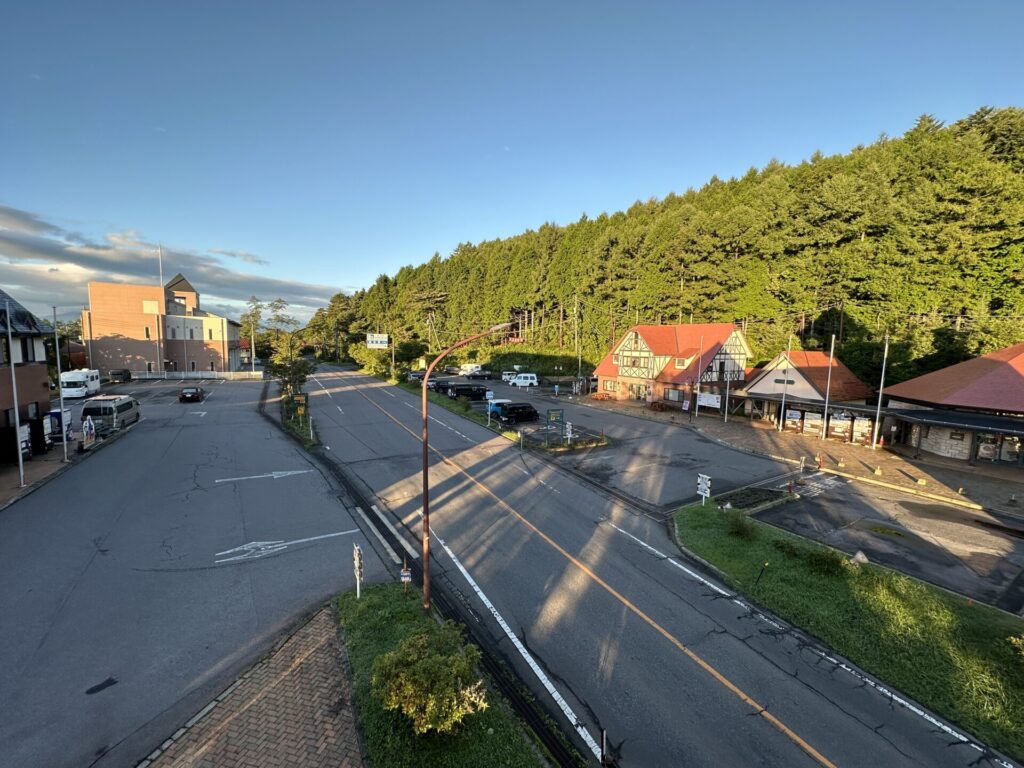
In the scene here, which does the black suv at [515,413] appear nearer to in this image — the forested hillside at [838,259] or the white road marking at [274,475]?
the white road marking at [274,475]

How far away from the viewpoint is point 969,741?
7469 millimetres

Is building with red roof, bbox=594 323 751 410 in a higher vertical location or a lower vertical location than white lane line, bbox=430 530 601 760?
higher

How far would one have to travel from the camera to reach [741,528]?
49.0ft

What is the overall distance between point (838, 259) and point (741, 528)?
4525cm

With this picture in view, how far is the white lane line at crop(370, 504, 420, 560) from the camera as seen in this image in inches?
549

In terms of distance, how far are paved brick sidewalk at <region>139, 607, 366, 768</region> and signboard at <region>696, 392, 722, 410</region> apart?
122ft

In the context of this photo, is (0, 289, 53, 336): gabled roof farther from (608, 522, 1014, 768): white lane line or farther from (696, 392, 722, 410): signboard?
(696, 392, 722, 410): signboard

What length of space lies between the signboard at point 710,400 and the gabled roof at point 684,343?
2598 mm

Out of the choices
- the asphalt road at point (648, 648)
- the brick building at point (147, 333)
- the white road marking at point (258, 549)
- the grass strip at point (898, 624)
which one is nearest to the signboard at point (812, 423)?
the grass strip at point (898, 624)

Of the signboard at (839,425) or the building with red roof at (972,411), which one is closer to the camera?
the building with red roof at (972,411)

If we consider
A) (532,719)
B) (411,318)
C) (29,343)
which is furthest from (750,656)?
(411,318)

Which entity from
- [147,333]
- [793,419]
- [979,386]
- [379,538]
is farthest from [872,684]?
[147,333]

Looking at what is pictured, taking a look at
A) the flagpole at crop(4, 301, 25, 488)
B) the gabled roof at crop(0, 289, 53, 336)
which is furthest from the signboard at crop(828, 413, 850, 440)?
the gabled roof at crop(0, 289, 53, 336)

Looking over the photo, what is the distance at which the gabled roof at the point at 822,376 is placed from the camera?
1341 inches
